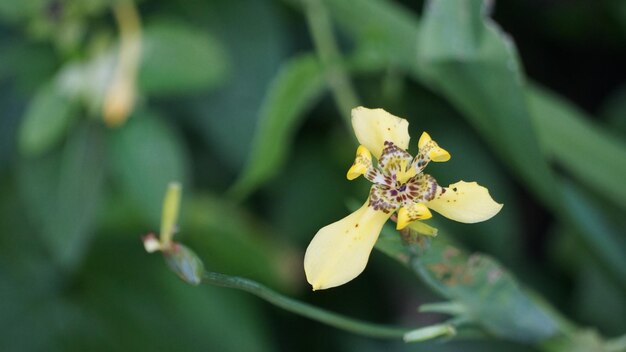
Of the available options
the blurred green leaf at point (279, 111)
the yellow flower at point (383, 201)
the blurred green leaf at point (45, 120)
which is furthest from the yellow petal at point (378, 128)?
the blurred green leaf at point (45, 120)

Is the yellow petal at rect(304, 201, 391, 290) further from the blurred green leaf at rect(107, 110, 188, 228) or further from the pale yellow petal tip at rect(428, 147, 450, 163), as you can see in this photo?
the blurred green leaf at rect(107, 110, 188, 228)

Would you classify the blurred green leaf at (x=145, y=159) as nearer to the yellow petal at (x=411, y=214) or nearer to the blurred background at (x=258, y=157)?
the blurred background at (x=258, y=157)

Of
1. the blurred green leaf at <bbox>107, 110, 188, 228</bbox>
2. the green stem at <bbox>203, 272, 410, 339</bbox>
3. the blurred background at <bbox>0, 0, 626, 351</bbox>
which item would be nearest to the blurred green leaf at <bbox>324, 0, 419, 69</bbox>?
the blurred background at <bbox>0, 0, 626, 351</bbox>

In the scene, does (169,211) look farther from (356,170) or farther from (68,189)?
(68,189)

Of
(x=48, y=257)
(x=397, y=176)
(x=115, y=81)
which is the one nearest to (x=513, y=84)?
(x=397, y=176)

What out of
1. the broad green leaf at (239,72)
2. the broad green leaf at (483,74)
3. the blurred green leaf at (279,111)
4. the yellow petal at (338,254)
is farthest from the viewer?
the broad green leaf at (239,72)

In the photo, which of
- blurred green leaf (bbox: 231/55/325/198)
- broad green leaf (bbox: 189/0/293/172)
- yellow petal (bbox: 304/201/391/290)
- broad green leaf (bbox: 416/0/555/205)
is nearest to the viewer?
yellow petal (bbox: 304/201/391/290)
